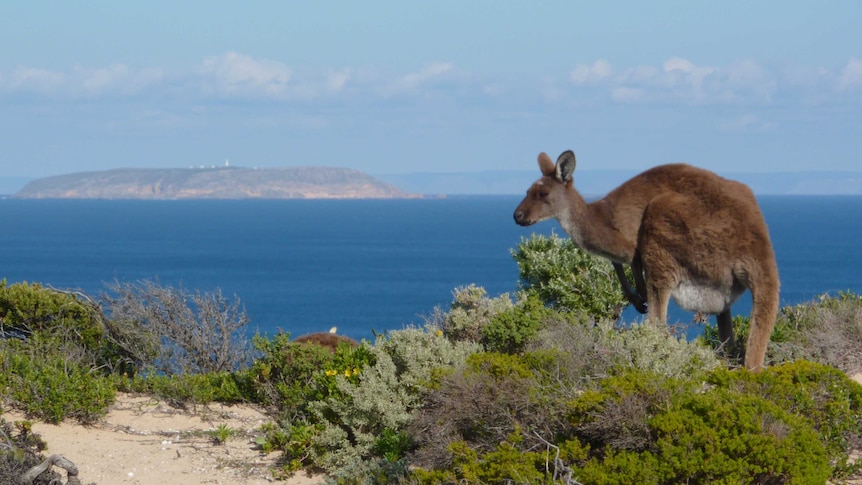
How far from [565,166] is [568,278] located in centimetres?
487

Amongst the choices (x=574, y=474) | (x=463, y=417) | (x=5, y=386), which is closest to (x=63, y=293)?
(x=5, y=386)

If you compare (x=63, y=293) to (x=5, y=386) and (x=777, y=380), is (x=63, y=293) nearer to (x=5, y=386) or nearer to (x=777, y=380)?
(x=5, y=386)

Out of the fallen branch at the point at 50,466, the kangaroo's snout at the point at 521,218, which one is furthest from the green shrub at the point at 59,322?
the kangaroo's snout at the point at 521,218

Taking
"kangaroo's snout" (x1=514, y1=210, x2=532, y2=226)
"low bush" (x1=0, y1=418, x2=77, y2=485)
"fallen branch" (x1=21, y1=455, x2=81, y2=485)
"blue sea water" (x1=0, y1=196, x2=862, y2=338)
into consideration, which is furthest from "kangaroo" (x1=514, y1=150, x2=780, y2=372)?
"blue sea water" (x1=0, y1=196, x2=862, y2=338)

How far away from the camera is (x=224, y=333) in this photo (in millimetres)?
13234

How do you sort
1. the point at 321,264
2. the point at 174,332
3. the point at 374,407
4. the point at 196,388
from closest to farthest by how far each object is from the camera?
the point at 374,407 → the point at 196,388 → the point at 174,332 → the point at 321,264

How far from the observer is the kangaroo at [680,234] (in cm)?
902

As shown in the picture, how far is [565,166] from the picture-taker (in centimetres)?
989

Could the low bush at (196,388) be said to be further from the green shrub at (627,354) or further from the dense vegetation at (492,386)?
the green shrub at (627,354)

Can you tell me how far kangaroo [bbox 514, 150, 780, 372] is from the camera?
9.02 metres

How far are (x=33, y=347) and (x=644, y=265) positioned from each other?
711cm

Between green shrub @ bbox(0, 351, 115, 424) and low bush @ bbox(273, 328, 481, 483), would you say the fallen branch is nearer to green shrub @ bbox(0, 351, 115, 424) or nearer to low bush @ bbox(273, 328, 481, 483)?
green shrub @ bbox(0, 351, 115, 424)

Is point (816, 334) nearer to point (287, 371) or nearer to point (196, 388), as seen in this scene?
point (287, 371)

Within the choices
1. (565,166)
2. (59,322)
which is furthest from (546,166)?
(59,322)
